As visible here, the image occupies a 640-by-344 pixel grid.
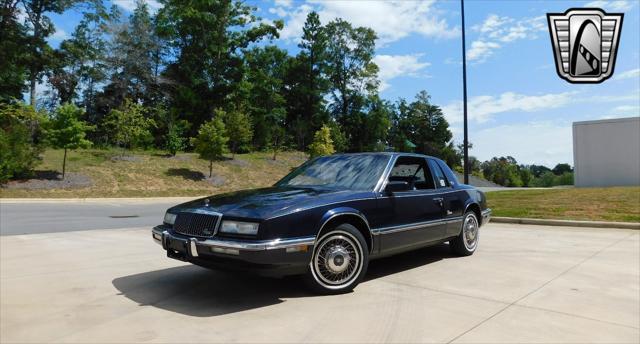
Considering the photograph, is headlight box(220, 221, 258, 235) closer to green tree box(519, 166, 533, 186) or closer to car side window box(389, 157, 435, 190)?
car side window box(389, 157, 435, 190)

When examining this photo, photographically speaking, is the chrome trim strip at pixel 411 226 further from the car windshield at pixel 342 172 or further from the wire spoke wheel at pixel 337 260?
the car windshield at pixel 342 172

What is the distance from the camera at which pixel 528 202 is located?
1374 centimetres

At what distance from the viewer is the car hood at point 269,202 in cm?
387

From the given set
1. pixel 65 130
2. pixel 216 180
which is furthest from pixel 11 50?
pixel 216 180

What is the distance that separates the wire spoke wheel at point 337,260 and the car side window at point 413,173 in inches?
51.3

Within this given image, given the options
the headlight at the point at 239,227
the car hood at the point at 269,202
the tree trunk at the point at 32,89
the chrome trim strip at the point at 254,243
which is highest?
the tree trunk at the point at 32,89

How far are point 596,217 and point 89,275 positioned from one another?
11.0 metres

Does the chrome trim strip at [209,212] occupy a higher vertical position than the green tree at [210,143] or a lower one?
lower

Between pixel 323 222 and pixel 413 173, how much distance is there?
2.21m

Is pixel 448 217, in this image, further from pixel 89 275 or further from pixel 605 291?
pixel 89 275

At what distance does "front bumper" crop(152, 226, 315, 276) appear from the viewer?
12.1 ft

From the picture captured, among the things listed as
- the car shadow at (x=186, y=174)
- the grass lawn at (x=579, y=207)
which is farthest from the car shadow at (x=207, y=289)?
the car shadow at (x=186, y=174)

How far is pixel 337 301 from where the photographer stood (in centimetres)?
401

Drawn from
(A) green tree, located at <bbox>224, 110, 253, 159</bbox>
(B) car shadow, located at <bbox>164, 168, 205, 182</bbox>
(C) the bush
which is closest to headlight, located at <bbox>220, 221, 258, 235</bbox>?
(C) the bush
